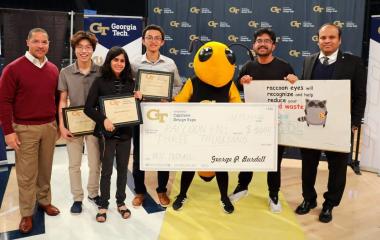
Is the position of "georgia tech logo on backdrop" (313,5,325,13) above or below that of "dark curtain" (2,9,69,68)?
above

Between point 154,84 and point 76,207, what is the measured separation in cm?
114

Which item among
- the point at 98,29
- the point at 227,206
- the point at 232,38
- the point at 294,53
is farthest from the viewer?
the point at 232,38

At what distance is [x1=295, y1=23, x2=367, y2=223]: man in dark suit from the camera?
275 centimetres

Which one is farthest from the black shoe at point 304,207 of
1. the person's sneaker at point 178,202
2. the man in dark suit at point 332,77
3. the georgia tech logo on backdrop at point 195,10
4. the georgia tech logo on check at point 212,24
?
the georgia tech logo on backdrop at point 195,10

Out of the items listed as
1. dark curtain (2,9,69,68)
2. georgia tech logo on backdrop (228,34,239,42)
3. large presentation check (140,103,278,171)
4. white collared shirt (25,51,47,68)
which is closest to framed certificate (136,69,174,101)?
large presentation check (140,103,278,171)

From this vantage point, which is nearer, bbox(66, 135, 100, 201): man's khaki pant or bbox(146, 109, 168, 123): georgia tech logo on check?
bbox(146, 109, 168, 123): georgia tech logo on check

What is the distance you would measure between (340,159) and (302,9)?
385cm

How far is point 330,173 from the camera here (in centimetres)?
292

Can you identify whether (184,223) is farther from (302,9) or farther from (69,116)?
(302,9)

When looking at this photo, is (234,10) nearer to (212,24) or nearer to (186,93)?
(212,24)

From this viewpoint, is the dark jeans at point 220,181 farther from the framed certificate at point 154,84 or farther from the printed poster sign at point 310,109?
the framed certificate at point 154,84

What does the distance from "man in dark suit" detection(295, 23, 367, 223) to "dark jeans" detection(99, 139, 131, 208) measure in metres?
1.40

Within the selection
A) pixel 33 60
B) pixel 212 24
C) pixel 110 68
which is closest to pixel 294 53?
pixel 212 24

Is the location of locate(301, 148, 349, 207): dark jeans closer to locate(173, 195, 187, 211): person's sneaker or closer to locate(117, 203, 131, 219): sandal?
locate(173, 195, 187, 211): person's sneaker
